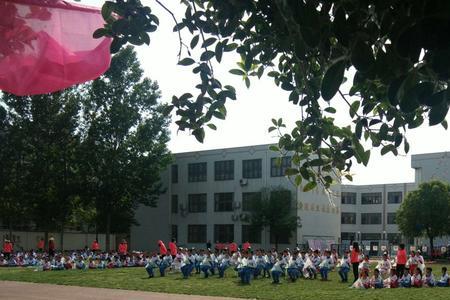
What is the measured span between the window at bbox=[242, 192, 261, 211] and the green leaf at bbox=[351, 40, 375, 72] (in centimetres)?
4523

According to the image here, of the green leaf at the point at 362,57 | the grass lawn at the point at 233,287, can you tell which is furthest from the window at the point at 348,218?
the green leaf at the point at 362,57

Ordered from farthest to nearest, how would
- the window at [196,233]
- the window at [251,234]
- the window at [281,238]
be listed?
the window at [196,233] → the window at [251,234] → the window at [281,238]

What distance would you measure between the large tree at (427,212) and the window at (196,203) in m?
17.5

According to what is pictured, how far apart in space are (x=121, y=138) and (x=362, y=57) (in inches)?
1749

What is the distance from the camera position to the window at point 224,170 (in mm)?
52031

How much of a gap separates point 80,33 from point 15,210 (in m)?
43.3

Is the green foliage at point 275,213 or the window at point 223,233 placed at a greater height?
the green foliage at point 275,213

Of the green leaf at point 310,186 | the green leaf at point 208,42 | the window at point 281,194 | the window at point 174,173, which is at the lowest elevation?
the green leaf at point 310,186

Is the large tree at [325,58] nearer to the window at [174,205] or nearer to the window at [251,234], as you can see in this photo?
the window at [251,234]

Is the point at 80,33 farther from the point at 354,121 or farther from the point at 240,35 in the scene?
the point at 354,121

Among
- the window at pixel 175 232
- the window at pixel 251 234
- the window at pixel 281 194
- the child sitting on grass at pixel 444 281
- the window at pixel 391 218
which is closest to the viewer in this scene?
the child sitting on grass at pixel 444 281

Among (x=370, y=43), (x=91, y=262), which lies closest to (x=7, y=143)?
(x=91, y=262)

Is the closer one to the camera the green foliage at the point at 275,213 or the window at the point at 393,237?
the green foliage at the point at 275,213

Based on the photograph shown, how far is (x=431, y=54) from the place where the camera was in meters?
2.18
